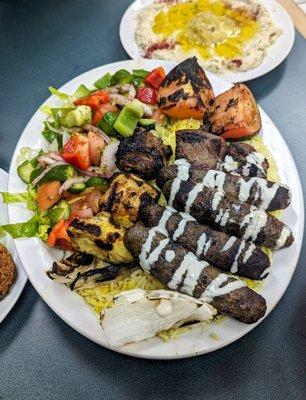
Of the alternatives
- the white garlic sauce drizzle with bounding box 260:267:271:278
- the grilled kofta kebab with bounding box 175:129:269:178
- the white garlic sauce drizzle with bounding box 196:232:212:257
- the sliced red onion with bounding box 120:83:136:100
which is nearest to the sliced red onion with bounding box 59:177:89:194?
the grilled kofta kebab with bounding box 175:129:269:178

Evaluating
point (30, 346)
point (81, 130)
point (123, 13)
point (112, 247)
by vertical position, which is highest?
point (123, 13)

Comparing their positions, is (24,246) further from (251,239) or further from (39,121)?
(251,239)

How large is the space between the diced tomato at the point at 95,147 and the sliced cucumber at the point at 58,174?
0.17 m

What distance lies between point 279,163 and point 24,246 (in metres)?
1.33

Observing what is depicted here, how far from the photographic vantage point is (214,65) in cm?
296

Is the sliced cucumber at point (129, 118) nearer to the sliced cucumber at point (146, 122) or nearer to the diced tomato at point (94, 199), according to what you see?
the sliced cucumber at point (146, 122)

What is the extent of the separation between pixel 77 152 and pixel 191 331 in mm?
1077

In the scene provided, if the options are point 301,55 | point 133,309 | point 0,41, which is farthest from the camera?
point 0,41

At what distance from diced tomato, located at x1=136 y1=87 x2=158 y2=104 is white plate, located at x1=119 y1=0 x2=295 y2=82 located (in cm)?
50

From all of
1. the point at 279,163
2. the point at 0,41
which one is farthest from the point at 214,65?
the point at 0,41

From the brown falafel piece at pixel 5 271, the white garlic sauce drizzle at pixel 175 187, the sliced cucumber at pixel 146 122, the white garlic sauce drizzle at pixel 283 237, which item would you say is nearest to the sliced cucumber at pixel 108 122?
the sliced cucumber at pixel 146 122

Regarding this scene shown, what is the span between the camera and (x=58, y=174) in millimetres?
2303

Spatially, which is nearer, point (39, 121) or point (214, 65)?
point (39, 121)

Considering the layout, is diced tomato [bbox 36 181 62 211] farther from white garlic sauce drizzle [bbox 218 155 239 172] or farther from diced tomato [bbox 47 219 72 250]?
white garlic sauce drizzle [bbox 218 155 239 172]
